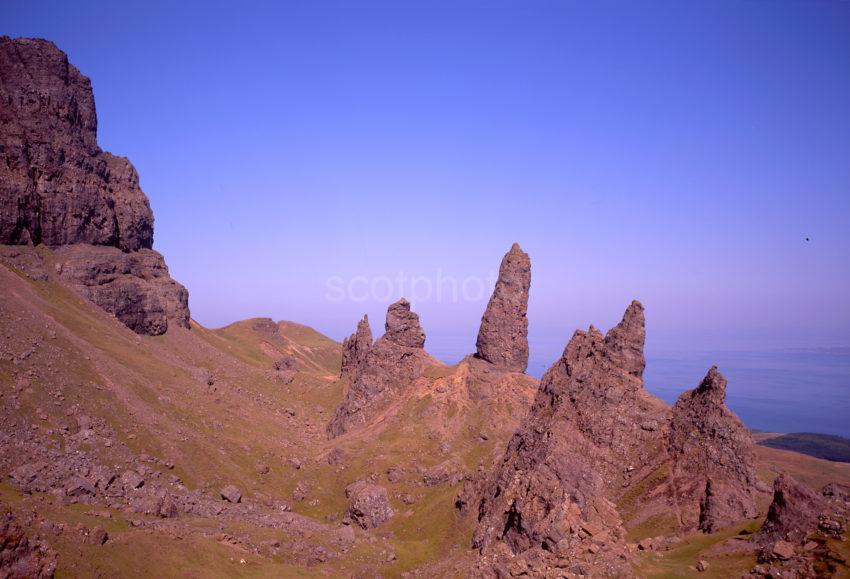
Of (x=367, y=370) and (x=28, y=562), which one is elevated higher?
(x=367, y=370)

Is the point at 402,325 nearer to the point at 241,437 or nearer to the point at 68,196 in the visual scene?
the point at 241,437

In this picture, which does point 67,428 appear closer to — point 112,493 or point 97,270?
point 112,493

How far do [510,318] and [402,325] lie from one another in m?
21.2

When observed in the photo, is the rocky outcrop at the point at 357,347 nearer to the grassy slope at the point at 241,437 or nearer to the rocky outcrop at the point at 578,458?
the grassy slope at the point at 241,437

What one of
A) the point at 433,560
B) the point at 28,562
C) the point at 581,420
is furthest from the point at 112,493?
the point at 581,420

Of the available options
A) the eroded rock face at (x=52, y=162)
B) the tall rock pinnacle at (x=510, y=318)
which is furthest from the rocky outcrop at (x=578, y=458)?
the eroded rock face at (x=52, y=162)

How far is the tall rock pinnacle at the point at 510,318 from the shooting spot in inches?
4188

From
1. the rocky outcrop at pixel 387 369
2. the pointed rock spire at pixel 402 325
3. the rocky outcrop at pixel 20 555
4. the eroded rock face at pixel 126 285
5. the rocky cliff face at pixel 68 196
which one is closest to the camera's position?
the rocky outcrop at pixel 20 555

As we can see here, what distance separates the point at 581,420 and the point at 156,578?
159ft

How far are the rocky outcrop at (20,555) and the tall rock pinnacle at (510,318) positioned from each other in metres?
76.8

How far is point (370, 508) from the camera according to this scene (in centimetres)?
7962

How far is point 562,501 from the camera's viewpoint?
4953 cm

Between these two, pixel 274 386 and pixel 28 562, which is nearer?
pixel 28 562

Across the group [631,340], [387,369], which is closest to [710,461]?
[631,340]
